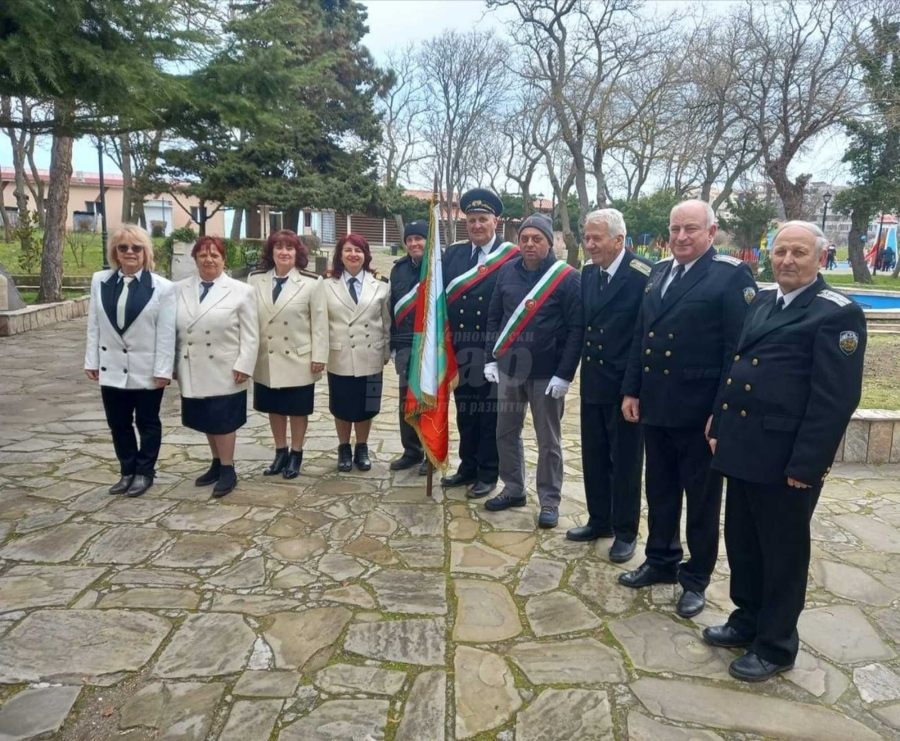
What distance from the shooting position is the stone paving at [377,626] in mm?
2518

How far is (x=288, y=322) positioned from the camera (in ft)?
15.4

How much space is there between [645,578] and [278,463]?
2836mm

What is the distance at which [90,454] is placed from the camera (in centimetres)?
552

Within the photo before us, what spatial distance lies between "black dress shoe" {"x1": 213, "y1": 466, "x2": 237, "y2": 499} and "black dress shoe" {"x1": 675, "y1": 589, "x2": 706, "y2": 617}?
301cm

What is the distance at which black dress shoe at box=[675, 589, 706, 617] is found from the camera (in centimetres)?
324

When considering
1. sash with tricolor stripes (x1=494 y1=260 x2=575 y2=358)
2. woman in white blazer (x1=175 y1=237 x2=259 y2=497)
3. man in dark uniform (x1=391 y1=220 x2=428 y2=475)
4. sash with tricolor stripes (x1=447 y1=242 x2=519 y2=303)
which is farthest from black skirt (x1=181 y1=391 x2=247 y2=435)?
sash with tricolor stripes (x1=494 y1=260 x2=575 y2=358)

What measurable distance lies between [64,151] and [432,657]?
1473 cm

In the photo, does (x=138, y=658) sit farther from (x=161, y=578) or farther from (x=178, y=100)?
(x=178, y=100)

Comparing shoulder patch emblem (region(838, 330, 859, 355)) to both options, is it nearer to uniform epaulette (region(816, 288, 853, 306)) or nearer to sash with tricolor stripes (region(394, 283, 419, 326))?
uniform epaulette (region(816, 288, 853, 306))

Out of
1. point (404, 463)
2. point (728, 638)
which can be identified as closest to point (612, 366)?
point (728, 638)

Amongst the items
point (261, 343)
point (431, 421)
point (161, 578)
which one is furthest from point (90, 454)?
point (431, 421)

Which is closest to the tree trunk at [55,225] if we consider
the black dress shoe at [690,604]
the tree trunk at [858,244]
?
the black dress shoe at [690,604]

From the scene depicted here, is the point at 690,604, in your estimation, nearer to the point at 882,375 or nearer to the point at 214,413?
the point at 214,413

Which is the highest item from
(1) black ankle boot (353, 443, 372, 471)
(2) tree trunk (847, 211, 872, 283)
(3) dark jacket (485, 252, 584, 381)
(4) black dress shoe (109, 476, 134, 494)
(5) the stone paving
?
(2) tree trunk (847, 211, 872, 283)
